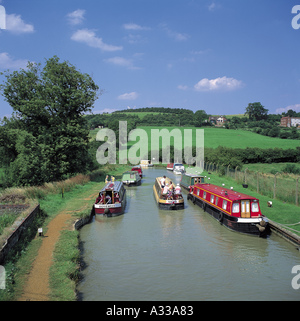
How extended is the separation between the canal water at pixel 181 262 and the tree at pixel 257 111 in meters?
128

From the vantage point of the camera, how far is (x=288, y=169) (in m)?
45.7

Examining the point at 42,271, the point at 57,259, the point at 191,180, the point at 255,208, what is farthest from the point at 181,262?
the point at 191,180

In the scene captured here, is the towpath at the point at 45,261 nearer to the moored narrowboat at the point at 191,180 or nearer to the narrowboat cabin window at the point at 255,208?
the narrowboat cabin window at the point at 255,208

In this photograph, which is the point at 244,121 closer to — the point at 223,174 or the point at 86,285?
the point at 223,174

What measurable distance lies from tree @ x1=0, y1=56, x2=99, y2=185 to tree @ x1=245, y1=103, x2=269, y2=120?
Result: 118 meters

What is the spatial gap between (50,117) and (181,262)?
965 inches

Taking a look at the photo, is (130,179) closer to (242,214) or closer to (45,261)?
(242,214)

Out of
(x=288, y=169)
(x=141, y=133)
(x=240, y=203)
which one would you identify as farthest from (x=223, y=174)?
(x=141, y=133)

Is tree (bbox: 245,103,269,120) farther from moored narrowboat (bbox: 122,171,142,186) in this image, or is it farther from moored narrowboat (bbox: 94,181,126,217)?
moored narrowboat (bbox: 94,181,126,217)

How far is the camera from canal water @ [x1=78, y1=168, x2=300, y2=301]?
9.88 m

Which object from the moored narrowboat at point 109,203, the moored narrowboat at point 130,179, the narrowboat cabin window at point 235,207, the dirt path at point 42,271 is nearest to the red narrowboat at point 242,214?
the narrowboat cabin window at point 235,207

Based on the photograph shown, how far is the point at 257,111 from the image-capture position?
13675cm

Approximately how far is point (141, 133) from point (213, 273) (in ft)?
284
